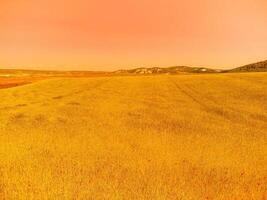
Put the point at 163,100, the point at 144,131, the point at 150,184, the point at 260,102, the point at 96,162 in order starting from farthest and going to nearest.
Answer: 1. the point at 163,100
2. the point at 260,102
3. the point at 144,131
4. the point at 96,162
5. the point at 150,184

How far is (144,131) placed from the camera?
10.9 metres

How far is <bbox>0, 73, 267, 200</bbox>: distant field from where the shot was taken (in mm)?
5984

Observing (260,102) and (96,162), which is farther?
(260,102)

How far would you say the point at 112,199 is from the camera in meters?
5.57

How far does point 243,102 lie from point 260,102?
2.70 feet

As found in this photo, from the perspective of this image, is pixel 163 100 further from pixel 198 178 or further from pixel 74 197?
pixel 74 197

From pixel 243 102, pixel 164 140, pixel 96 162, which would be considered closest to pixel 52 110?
pixel 164 140

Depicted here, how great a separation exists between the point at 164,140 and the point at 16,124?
5.50m

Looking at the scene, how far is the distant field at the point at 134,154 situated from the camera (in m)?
5.98

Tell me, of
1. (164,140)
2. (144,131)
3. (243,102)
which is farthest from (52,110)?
(243,102)

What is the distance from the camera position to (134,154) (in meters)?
8.27

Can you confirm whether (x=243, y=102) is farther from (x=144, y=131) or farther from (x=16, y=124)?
(x=16, y=124)

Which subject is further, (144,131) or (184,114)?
(184,114)

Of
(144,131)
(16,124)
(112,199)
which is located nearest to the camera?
(112,199)
